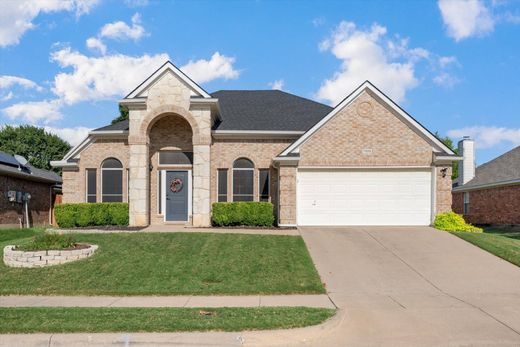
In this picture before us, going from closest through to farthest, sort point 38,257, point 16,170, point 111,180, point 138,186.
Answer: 1. point 38,257
2. point 138,186
3. point 111,180
4. point 16,170

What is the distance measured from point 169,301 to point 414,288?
5576mm

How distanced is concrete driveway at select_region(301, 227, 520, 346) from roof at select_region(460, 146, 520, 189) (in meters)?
12.0

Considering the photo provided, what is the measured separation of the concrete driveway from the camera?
7.23m

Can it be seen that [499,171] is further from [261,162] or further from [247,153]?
[247,153]

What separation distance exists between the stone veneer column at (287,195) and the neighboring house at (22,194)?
12.8 metres

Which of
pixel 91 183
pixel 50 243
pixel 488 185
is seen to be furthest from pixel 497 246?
pixel 91 183

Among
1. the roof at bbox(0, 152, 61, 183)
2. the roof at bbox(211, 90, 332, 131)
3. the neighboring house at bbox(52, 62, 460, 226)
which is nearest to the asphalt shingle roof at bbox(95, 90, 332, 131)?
the roof at bbox(211, 90, 332, 131)

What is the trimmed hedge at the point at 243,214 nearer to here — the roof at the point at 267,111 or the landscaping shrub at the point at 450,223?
the roof at the point at 267,111

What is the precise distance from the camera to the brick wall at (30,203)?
Result: 22094 millimetres

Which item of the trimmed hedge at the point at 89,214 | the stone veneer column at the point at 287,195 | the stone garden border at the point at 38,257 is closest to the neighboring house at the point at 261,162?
the stone veneer column at the point at 287,195

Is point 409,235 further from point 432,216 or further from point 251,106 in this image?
point 251,106

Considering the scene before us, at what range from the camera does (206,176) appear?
65.5 ft

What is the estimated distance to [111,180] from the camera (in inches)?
852

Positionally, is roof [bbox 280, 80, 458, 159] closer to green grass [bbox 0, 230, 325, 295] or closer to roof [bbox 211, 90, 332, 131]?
roof [bbox 211, 90, 332, 131]
